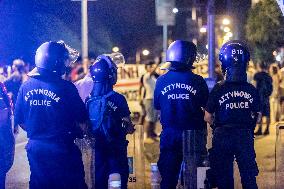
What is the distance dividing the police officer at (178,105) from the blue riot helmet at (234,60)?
1.08ft

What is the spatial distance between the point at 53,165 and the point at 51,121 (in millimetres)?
435

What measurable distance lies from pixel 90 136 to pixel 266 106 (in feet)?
31.1

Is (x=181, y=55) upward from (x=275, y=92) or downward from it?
downward

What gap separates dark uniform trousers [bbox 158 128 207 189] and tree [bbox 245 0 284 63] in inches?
657

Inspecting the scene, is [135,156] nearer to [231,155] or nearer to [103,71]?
[103,71]

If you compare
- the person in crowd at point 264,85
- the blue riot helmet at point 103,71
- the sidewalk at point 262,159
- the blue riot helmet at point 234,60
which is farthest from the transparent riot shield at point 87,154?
the person in crowd at point 264,85

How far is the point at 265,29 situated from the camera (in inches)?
942

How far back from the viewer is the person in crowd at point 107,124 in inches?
275

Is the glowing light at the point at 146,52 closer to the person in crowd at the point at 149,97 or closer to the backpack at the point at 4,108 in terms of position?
the person in crowd at the point at 149,97

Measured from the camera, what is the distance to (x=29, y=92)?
623cm

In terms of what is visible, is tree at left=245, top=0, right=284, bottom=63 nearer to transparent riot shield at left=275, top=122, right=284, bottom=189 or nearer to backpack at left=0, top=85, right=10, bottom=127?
transparent riot shield at left=275, top=122, right=284, bottom=189

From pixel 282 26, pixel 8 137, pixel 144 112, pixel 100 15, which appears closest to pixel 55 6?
pixel 100 15

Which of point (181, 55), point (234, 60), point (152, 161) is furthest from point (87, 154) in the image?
point (152, 161)

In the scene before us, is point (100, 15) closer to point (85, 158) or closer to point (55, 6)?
point (55, 6)
